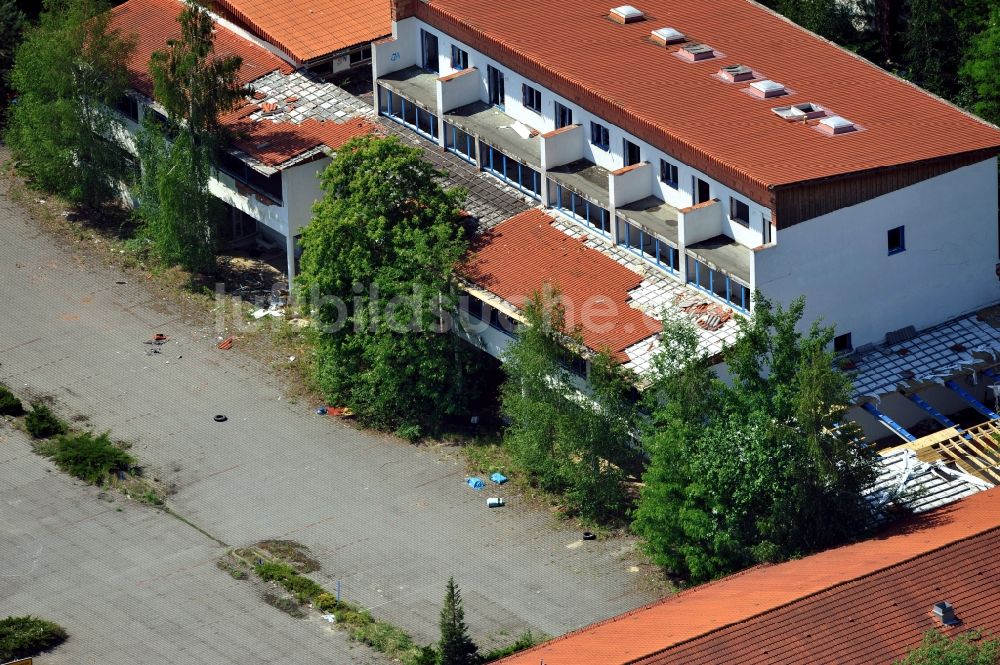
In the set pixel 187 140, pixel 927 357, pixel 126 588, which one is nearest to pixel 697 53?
pixel 927 357

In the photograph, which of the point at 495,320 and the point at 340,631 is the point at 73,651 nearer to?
the point at 340,631

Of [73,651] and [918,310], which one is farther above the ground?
[918,310]

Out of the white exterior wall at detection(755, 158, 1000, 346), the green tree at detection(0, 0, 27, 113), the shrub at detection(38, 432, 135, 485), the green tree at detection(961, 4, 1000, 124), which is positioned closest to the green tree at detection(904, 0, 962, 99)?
the green tree at detection(961, 4, 1000, 124)

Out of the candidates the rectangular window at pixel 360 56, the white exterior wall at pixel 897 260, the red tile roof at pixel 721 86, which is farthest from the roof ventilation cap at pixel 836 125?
the rectangular window at pixel 360 56

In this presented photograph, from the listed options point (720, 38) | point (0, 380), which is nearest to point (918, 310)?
point (720, 38)

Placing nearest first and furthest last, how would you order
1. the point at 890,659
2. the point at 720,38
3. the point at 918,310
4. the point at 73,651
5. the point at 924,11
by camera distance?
the point at 890,659 → the point at 73,651 → the point at 918,310 → the point at 720,38 → the point at 924,11

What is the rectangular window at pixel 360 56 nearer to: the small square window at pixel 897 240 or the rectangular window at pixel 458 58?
the rectangular window at pixel 458 58
